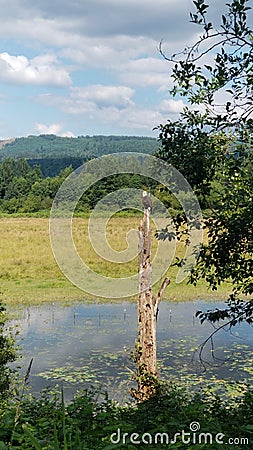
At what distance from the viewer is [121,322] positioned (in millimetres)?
14562

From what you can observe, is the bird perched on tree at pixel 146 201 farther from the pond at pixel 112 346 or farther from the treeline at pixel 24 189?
the treeline at pixel 24 189

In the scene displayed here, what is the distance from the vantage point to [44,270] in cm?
2167

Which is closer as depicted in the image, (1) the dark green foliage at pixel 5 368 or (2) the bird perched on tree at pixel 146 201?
(1) the dark green foliage at pixel 5 368

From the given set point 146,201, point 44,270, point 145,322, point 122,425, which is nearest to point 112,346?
point 145,322

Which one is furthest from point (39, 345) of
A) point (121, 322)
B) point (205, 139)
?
point (205, 139)

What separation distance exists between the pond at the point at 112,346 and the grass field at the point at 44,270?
1.19m

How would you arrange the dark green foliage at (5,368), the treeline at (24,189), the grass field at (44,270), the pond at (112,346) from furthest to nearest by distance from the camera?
the treeline at (24,189), the grass field at (44,270), the pond at (112,346), the dark green foliage at (5,368)

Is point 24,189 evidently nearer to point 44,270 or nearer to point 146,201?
point 44,270

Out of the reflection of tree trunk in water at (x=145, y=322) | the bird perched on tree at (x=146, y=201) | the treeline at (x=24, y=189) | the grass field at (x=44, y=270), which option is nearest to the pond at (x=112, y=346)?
the reflection of tree trunk in water at (x=145, y=322)

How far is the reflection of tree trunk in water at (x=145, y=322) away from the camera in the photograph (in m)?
8.18

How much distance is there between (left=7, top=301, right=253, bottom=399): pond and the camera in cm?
1012

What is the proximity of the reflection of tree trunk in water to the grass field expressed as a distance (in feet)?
9.25

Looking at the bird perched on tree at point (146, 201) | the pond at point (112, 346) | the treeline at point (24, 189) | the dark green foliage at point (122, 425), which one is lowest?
the pond at point (112, 346)

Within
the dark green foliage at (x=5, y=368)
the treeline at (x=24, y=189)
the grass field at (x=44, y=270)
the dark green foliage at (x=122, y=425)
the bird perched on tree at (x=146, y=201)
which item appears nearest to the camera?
the dark green foliage at (x=122, y=425)
